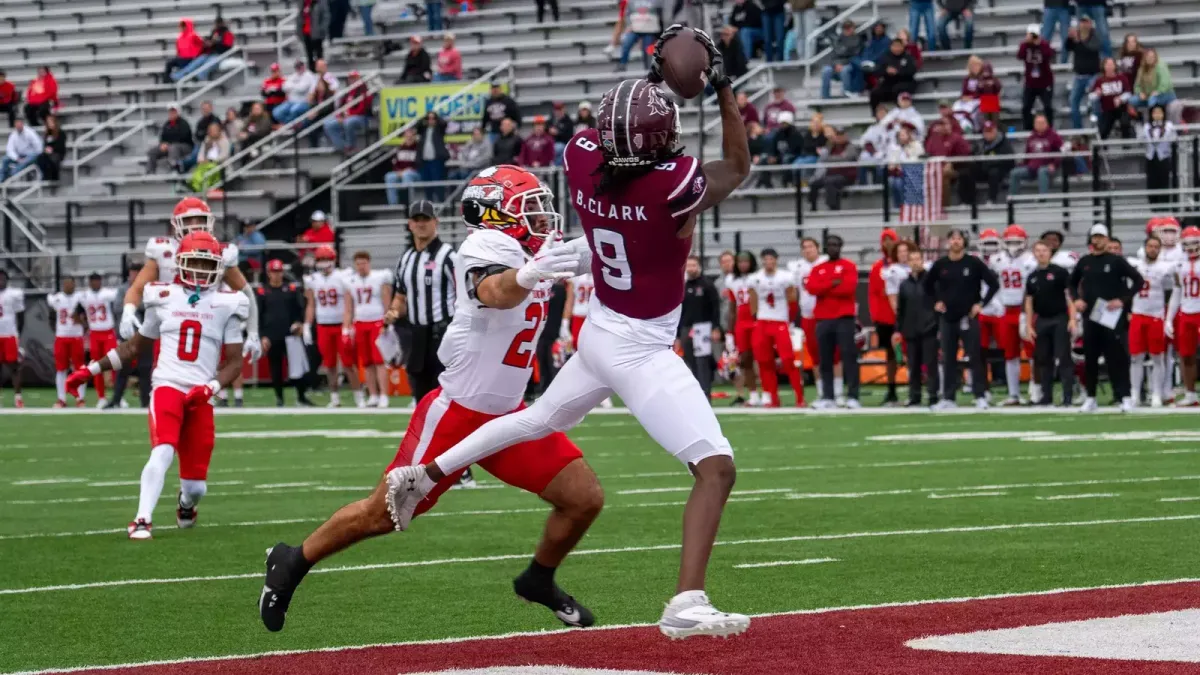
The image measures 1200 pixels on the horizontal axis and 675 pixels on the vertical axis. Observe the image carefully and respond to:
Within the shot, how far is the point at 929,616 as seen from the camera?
6309mm

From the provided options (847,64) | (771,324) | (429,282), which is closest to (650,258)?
(429,282)

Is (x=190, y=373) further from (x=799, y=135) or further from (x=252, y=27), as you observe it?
(x=252, y=27)

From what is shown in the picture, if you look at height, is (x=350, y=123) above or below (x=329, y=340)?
above

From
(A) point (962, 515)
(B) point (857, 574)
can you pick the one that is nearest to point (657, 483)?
(A) point (962, 515)

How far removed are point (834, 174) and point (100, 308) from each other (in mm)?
9169

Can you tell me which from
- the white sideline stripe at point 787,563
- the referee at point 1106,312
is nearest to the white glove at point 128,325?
the white sideline stripe at point 787,563

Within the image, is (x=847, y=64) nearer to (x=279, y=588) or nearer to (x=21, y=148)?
(x=21, y=148)

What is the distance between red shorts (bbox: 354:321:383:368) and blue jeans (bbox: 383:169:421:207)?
501cm

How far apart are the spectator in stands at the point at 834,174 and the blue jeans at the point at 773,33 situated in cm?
325

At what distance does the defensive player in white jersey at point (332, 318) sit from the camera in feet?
73.2

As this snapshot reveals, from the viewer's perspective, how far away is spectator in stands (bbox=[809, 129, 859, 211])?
23.8 m

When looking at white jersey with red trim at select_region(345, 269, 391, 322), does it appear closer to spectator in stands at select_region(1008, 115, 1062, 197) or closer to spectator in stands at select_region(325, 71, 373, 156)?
spectator in stands at select_region(325, 71, 373, 156)

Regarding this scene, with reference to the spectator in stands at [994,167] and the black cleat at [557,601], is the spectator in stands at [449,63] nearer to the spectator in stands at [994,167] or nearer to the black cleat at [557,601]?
the spectator in stands at [994,167]

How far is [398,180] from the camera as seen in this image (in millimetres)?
27094
